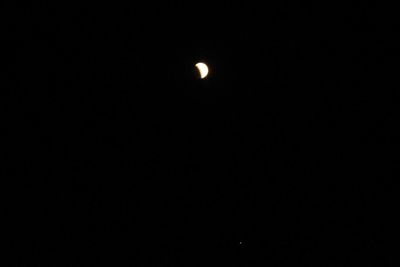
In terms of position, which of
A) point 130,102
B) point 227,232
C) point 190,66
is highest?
point 190,66

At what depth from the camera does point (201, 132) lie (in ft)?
6.82

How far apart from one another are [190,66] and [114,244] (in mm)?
1155

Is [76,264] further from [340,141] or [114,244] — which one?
[340,141]

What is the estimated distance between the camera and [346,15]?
→ 2.00 metres

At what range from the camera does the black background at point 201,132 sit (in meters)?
1.88

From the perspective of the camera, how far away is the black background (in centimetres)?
188

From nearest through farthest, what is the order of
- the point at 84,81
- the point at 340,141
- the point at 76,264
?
the point at 76,264 < the point at 84,81 < the point at 340,141

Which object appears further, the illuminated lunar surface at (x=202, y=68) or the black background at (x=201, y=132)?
the illuminated lunar surface at (x=202, y=68)

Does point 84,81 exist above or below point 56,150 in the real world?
above

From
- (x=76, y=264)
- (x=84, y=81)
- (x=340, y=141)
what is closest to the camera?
(x=76, y=264)

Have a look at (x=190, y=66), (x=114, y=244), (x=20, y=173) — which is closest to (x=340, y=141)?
(x=190, y=66)

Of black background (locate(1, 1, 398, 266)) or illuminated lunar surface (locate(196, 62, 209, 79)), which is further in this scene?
illuminated lunar surface (locate(196, 62, 209, 79))

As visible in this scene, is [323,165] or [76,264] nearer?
[76,264]

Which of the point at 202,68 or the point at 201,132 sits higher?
the point at 202,68
